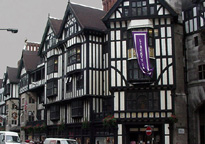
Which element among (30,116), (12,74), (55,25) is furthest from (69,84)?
(12,74)

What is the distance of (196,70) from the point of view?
37594 mm

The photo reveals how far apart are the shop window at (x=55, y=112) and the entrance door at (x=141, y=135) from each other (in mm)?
13305

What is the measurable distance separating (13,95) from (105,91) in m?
35.2

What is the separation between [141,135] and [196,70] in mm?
8715

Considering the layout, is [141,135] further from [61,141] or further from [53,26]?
[53,26]

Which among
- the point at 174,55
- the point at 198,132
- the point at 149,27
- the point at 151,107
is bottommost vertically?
the point at 198,132

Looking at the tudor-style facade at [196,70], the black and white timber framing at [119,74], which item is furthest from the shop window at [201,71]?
the black and white timber framing at [119,74]

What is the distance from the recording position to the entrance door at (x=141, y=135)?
37094 millimetres

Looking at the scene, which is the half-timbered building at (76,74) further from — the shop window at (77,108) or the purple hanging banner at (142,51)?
the purple hanging banner at (142,51)

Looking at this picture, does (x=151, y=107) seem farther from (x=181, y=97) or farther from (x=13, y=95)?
(x=13, y=95)

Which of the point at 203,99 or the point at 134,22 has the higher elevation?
the point at 134,22

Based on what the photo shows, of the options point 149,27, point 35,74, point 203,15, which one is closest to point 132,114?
point 149,27

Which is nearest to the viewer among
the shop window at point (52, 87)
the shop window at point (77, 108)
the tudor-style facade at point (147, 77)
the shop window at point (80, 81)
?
the tudor-style facade at point (147, 77)

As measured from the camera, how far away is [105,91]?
42250mm
